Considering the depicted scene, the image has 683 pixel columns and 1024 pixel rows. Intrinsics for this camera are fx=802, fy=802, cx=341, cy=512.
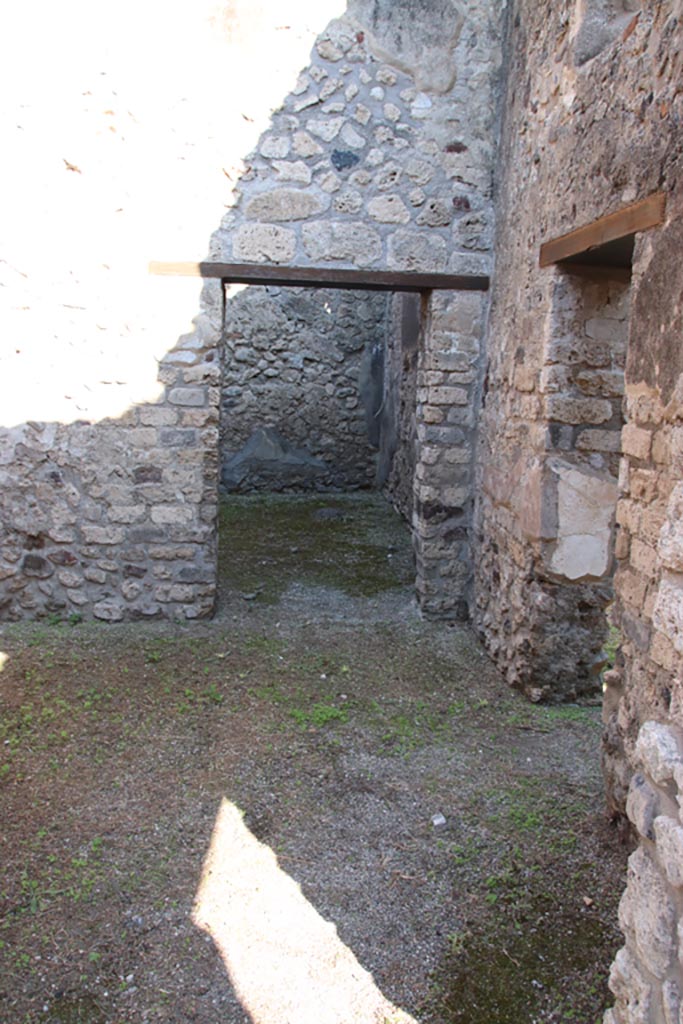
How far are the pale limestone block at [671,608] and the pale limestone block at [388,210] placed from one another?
11.6ft

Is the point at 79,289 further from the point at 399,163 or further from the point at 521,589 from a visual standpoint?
the point at 521,589

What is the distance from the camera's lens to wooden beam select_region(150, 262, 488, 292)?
457cm

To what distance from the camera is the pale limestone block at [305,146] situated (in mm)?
4543

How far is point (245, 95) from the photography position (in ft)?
14.7

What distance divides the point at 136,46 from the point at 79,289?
1.34 metres

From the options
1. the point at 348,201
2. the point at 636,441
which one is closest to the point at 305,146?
the point at 348,201

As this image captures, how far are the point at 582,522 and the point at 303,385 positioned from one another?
5.85 meters

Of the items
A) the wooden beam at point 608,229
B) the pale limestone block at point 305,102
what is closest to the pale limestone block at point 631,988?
the wooden beam at point 608,229

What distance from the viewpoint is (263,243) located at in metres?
4.58

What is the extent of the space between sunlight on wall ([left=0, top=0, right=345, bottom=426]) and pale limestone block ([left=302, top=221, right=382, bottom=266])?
53 centimetres

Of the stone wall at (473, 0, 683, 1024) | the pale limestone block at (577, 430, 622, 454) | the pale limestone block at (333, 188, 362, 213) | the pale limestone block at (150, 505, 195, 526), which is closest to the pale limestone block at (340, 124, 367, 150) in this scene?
the pale limestone block at (333, 188, 362, 213)

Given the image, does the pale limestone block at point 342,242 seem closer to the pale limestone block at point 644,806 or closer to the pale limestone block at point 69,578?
the pale limestone block at point 69,578

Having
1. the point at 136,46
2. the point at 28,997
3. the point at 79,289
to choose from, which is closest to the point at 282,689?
the point at 28,997

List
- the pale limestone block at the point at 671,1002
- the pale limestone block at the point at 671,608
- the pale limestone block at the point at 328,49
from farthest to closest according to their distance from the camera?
the pale limestone block at the point at 328,49, the pale limestone block at the point at 671,608, the pale limestone block at the point at 671,1002
